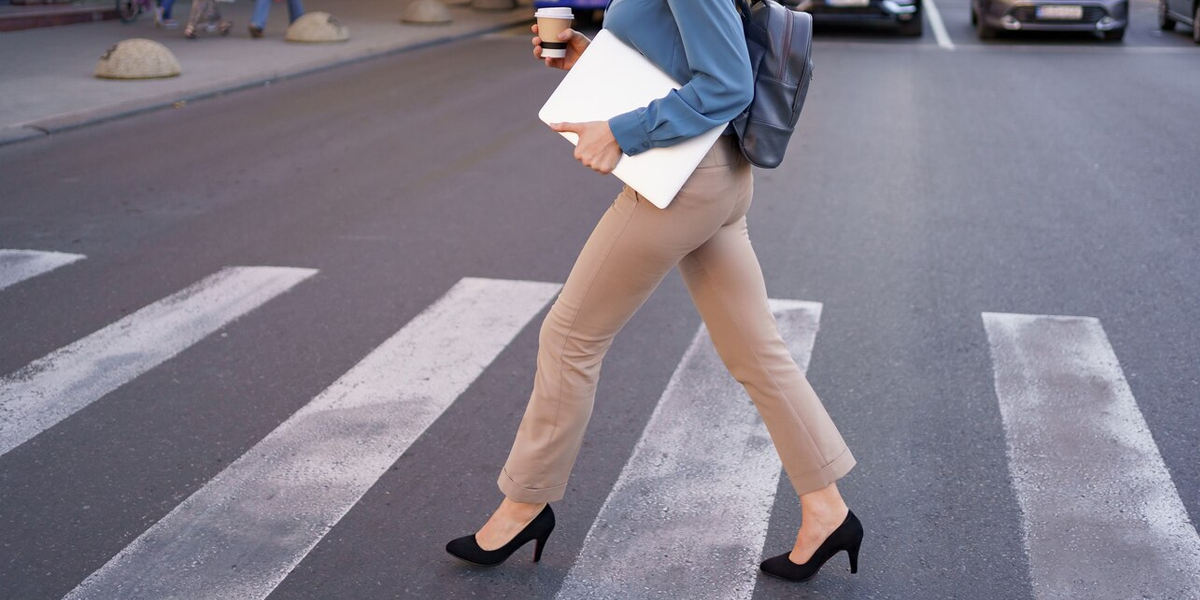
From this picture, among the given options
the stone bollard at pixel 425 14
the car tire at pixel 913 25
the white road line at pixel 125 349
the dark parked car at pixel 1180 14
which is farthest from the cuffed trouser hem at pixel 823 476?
the stone bollard at pixel 425 14

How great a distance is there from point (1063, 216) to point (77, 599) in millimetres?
6004

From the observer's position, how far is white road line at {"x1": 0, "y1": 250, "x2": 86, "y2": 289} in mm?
6203

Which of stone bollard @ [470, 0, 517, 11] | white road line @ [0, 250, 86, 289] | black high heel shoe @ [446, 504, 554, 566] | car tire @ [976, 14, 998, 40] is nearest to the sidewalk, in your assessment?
stone bollard @ [470, 0, 517, 11]

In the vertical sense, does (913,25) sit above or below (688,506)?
below

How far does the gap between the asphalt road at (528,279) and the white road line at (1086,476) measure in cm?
4

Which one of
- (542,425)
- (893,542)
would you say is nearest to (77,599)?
(542,425)

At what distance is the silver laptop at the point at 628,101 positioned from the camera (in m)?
2.75

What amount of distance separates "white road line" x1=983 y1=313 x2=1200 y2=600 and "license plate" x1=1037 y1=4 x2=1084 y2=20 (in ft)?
44.8

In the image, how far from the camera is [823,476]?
3.20 metres

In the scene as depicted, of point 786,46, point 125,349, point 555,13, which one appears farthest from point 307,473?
point 786,46

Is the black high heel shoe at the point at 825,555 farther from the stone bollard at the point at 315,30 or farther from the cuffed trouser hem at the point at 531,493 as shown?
the stone bollard at the point at 315,30

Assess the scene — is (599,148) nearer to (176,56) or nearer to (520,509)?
(520,509)

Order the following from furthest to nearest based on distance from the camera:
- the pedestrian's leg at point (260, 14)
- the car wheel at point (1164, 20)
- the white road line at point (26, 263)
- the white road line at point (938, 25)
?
the car wheel at point (1164, 20) → the white road line at point (938, 25) → the pedestrian's leg at point (260, 14) → the white road line at point (26, 263)

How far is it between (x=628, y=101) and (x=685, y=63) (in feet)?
0.51
